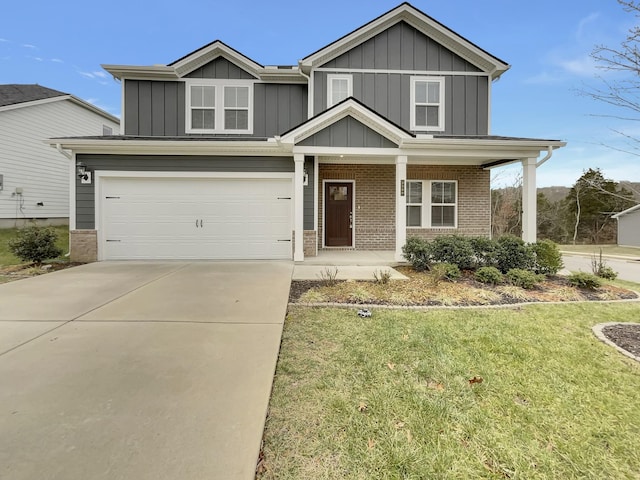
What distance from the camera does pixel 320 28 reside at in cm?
1557

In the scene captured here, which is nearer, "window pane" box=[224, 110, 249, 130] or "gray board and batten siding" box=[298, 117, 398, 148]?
"gray board and batten siding" box=[298, 117, 398, 148]

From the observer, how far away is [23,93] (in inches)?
615

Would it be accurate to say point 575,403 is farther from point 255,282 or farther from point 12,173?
point 12,173

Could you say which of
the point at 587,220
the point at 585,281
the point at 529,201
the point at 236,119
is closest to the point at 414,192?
the point at 529,201

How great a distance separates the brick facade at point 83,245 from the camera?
30.7 feet

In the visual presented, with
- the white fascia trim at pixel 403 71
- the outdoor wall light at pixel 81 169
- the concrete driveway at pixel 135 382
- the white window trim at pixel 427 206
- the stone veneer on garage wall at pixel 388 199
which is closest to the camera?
the concrete driveway at pixel 135 382

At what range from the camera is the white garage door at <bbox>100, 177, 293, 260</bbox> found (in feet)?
31.6

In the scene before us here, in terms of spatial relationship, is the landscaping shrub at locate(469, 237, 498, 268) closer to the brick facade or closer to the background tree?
the brick facade

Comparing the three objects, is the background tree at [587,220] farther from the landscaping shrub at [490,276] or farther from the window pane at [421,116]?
the landscaping shrub at [490,276]

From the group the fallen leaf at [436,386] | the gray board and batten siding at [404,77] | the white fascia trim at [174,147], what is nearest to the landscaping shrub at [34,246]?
the white fascia trim at [174,147]

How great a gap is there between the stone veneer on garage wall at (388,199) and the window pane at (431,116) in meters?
1.46

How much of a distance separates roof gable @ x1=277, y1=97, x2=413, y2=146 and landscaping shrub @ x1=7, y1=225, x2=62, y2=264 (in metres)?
6.62

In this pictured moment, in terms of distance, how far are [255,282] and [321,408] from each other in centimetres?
439

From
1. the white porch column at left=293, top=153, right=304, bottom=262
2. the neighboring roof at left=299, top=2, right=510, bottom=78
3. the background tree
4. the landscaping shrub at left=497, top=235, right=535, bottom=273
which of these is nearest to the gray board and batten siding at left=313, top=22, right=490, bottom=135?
the neighboring roof at left=299, top=2, right=510, bottom=78
